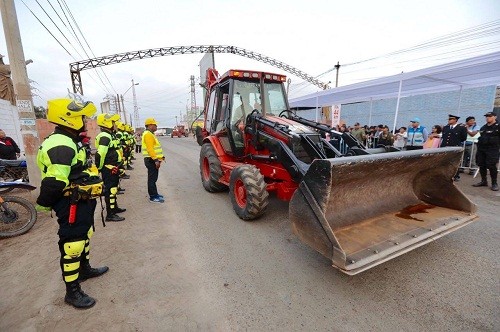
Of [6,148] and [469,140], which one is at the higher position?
[469,140]

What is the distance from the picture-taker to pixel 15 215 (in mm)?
3826

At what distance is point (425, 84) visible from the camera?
10.3 m

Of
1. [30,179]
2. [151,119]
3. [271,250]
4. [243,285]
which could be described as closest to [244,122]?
[151,119]

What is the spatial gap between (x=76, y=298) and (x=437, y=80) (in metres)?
12.5

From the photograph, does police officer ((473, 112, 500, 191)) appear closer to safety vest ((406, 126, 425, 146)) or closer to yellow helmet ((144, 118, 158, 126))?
safety vest ((406, 126, 425, 146))

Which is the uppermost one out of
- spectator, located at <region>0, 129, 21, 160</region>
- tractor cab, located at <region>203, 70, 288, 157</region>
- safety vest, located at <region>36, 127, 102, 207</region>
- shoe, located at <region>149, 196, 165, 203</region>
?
tractor cab, located at <region>203, 70, 288, 157</region>

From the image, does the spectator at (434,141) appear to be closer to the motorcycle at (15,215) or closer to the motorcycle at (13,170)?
the motorcycle at (15,215)

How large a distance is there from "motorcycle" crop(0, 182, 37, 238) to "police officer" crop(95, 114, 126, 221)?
3.49 ft

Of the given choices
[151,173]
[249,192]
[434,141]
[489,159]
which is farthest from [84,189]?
[434,141]

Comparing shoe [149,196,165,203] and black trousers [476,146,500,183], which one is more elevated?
black trousers [476,146,500,183]

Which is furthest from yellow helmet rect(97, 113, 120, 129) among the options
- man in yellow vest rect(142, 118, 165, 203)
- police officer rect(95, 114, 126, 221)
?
man in yellow vest rect(142, 118, 165, 203)

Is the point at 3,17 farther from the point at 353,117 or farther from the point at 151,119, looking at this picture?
the point at 353,117

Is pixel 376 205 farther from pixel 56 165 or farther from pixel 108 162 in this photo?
pixel 108 162

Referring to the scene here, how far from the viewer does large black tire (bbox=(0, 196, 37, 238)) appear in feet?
12.1
